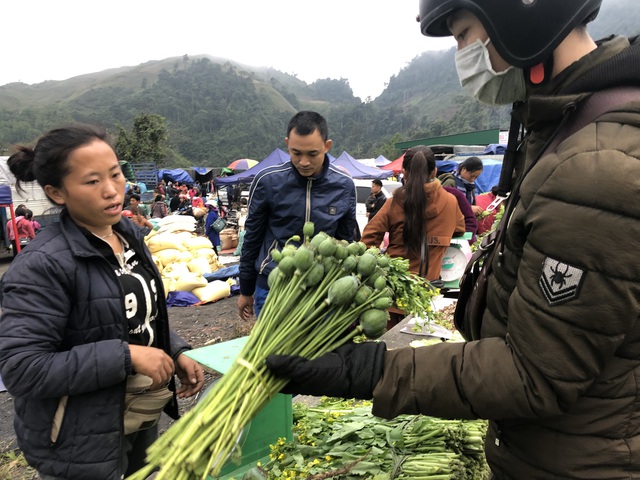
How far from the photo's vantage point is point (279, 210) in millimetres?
3309

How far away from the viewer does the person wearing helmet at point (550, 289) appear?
0.90 metres

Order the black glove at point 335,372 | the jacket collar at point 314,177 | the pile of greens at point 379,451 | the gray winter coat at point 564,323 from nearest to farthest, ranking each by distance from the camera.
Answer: the gray winter coat at point 564,323
the black glove at point 335,372
the pile of greens at point 379,451
the jacket collar at point 314,177

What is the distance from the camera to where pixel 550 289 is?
958 mm

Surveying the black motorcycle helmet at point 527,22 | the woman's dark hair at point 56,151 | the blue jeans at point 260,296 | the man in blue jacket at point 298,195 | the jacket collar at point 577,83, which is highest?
the black motorcycle helmet at point 527,22

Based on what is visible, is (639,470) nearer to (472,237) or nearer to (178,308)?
(472,237)

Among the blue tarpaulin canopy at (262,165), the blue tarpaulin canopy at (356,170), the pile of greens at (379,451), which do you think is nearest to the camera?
the pile of greens at (379,451)

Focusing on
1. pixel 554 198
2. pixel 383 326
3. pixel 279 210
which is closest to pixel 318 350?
pixel 383 326

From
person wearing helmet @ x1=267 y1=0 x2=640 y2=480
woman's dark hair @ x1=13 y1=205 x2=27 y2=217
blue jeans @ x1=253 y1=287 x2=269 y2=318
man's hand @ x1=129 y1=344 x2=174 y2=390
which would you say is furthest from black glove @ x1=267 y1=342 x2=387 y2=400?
woman's dark hair @ x1=13 y1=205 x2=27 y2=217

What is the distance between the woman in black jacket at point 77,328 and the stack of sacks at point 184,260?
20.6ft

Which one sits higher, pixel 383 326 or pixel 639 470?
pixel 383 326

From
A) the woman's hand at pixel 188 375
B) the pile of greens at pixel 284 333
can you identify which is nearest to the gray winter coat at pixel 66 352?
the woman's hand at pixel 188 375

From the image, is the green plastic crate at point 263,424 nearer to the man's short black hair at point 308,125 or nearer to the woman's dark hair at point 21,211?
the man's short black hair at point 308,125

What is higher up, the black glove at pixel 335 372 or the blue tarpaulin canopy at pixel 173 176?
the black glove at pixel 335 372

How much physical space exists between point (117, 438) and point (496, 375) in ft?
5.20
